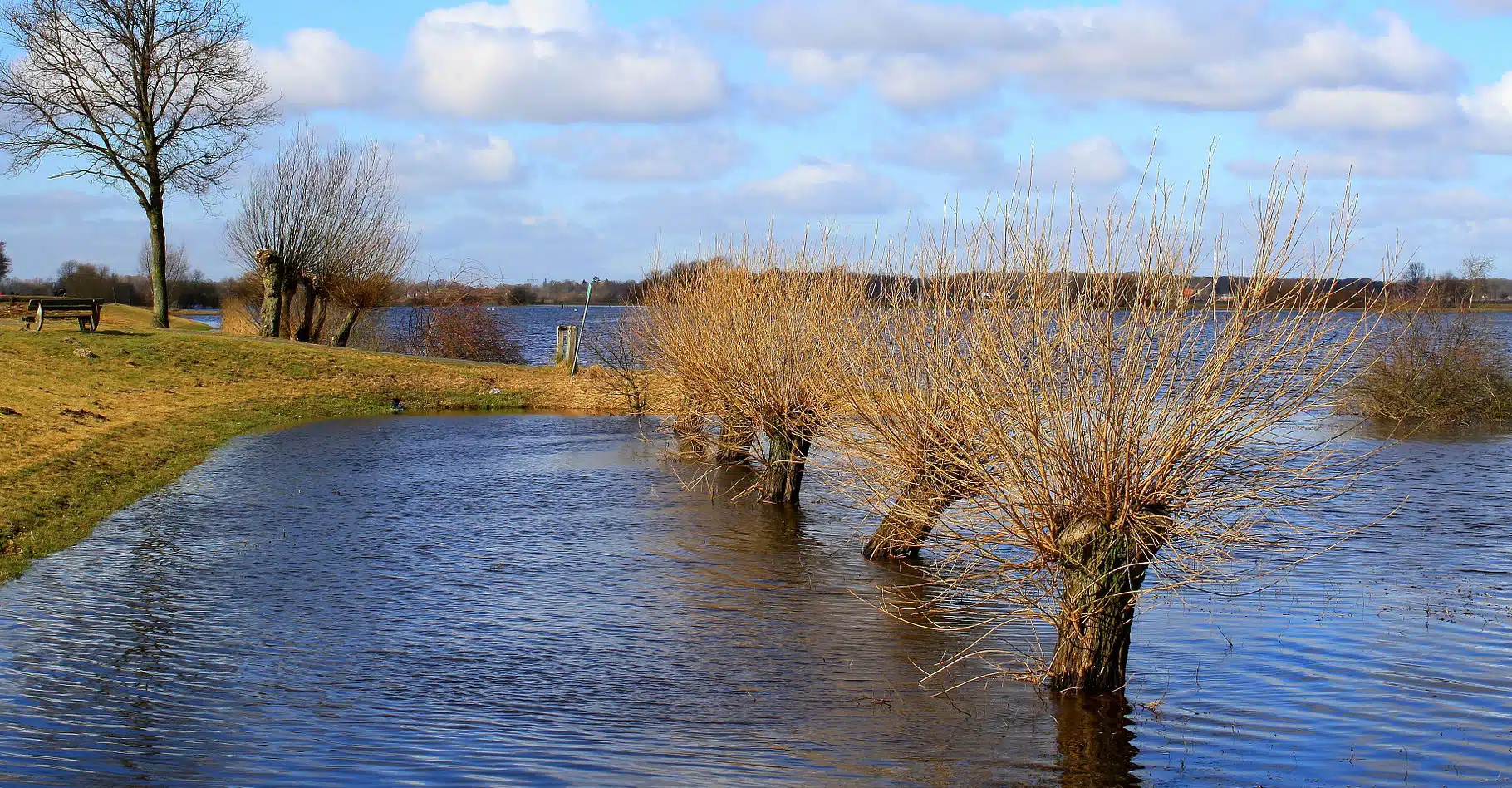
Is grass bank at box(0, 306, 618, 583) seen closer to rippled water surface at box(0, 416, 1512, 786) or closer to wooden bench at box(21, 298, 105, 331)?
wooden bench at box(21, 298, 105, 331)

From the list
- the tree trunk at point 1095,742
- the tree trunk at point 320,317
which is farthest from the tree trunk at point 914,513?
the tree trunk at point 320,317

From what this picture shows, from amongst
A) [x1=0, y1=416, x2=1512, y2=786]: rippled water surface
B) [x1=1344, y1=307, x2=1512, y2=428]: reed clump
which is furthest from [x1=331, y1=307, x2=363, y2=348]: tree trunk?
[x1=1344, y1=307, x2=1512, y2=428]: reed clump

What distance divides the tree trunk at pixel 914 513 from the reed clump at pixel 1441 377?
56.1 ft

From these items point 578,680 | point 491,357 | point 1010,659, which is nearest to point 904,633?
point 1010,659

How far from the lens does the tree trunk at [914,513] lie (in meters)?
9.31

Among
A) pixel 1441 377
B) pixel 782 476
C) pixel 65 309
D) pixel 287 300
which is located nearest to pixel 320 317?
pixel 287 300

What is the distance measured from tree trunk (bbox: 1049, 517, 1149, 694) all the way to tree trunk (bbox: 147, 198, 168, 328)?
110 feet

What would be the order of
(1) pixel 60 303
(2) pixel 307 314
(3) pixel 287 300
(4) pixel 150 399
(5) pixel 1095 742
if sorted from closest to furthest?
(5) pixel 1095 742 < (4) pixel 150 399 < (1) pixel 60 303 < (2) pixel 307 314 < (3) pixel 287 300

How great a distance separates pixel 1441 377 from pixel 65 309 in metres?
33.3

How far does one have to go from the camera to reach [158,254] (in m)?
36.5

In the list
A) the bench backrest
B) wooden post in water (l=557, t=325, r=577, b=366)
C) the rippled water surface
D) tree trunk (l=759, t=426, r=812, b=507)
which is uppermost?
the bench backrest

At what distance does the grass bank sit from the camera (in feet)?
47.7

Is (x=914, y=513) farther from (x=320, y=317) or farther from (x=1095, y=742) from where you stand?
(x=320, y=317)

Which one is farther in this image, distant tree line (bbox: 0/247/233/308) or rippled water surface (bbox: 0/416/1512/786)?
distant tree line (bbox: 0/247/233/308)
